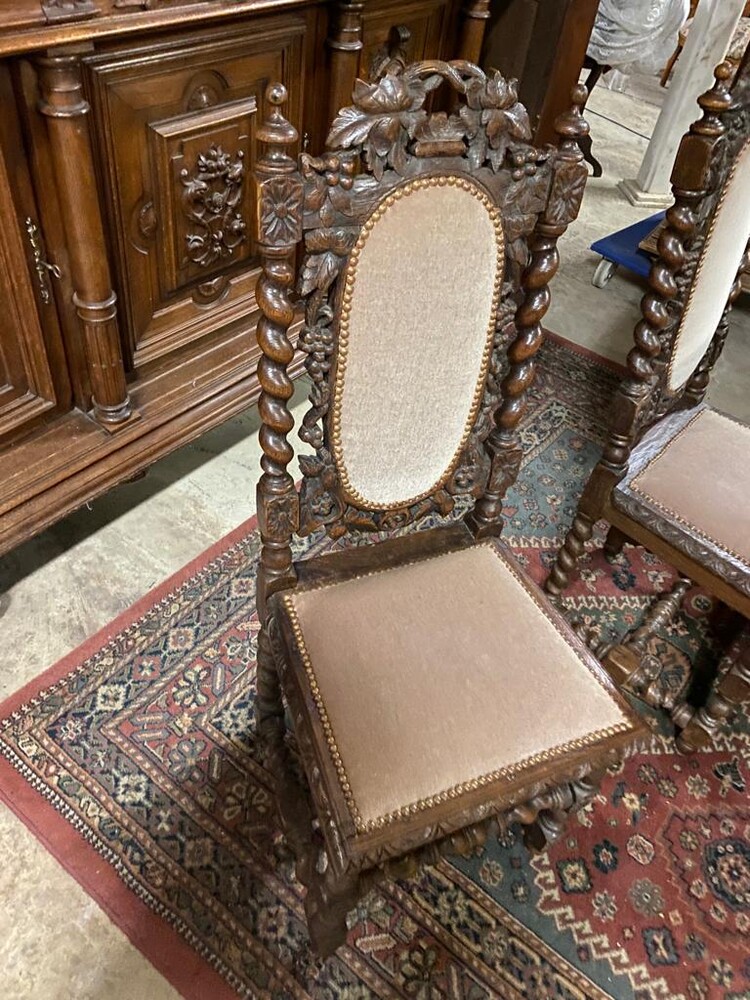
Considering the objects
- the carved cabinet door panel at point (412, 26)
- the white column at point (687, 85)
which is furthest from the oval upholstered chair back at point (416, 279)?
the white column at point (687, 85)

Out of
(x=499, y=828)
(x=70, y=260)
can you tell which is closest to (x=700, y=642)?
(x=499, y=828)

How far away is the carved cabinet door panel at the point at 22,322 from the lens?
4.45ft

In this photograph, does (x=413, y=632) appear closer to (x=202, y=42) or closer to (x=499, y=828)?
(x=499, y=828)

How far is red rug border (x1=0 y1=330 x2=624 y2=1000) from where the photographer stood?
126 centimetres

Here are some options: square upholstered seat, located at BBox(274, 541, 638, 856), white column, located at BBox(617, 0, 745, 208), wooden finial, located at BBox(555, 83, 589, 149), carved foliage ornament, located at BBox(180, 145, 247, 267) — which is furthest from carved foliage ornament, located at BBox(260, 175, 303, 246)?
white column, located at BBox(617, 0, 745, 208)

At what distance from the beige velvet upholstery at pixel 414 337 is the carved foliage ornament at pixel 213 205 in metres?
0.88

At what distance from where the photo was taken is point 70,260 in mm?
1485

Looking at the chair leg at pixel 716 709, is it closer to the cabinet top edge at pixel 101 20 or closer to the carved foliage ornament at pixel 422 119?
the carved foliage ornament at pixel 422 119

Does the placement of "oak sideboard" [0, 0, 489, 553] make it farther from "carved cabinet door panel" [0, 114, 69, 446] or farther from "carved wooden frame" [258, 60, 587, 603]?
"carved wooden frame" [258, 60, 587, 603]

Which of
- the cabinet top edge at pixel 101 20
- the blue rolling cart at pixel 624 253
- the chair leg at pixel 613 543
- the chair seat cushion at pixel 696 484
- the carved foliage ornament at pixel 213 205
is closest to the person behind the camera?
the cabinet top edge at pixel 101 20

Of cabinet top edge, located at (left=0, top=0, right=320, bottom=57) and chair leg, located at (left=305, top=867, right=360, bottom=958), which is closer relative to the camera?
chair leg, located at (left=305, top=867, right=360, bottom=958)

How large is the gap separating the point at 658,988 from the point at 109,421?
4.98ft

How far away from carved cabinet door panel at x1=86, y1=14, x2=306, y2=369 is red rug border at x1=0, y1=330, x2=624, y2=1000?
78 cm

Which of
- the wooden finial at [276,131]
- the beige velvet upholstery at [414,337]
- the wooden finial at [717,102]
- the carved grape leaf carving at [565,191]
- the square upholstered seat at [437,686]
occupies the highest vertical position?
the wooden finial at [276,131]
